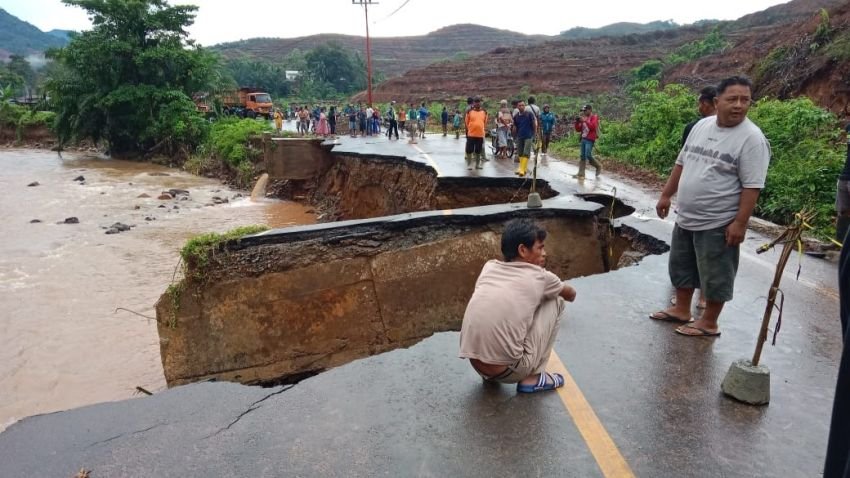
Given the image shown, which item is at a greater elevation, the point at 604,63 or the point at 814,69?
the point at 604,63

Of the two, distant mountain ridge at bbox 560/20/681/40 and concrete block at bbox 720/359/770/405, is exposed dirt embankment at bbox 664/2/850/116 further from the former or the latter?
distant mountain ridge at bbox 560/20/681/40

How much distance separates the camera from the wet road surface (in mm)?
2742

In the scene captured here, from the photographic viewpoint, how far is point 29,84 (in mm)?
84438

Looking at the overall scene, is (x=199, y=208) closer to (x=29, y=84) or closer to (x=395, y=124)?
(x=395, y=124)

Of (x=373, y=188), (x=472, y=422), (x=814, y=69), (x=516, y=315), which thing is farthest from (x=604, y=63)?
(x=472, y=422)

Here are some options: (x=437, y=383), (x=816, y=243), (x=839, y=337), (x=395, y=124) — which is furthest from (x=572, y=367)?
(x=395, y=124)

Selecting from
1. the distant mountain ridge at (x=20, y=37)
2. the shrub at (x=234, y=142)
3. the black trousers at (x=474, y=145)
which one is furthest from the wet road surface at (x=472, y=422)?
the distant mountain ridge at (x=20, y=37)

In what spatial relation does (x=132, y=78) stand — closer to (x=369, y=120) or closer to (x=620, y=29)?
(x=369, y=120)

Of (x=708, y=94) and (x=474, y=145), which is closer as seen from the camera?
(x=708, y=94)

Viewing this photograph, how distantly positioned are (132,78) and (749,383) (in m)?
35.3

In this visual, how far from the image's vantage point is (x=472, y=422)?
3070 mm

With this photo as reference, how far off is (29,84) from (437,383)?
106128 millimetres

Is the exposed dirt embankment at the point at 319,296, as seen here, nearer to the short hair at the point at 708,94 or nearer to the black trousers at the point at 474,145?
the short hair at the point at 708,94

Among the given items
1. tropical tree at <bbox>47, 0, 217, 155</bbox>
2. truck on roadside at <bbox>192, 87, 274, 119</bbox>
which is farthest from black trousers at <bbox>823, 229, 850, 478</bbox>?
truck on roadside at <bbox>192, 87, 274, 119</bbox>
